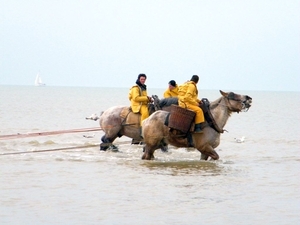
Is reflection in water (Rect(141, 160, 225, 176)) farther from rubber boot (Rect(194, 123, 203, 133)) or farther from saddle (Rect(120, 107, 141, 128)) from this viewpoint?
saddle (Rect(120, 107, 141, 128))

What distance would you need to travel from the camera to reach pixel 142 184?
15602 mm

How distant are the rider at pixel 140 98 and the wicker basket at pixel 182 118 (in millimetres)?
2056

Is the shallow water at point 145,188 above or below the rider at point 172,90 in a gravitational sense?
below

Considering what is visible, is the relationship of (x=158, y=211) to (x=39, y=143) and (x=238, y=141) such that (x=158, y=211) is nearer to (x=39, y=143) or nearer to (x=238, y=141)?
(x=39, y=143)

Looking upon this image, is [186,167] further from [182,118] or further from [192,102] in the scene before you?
[192,102]

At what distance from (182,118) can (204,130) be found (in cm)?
62

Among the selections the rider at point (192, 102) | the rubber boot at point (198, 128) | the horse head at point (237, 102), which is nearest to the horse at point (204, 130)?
the horse head at point (237, 102)

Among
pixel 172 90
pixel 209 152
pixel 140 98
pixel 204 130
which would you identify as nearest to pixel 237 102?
pixel 204 130

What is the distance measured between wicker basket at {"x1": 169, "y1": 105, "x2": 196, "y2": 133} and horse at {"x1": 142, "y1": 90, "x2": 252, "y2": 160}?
1.15ft

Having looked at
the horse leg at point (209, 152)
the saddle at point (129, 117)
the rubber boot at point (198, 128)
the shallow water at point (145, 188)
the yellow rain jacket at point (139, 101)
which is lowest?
the shallow water at point (145, 188)

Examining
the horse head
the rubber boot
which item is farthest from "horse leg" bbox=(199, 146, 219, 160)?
the horse head

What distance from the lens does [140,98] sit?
20016mm

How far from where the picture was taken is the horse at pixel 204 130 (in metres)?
18.3

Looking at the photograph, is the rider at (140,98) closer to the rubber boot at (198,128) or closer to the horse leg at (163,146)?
the horse leg at (163,146)
